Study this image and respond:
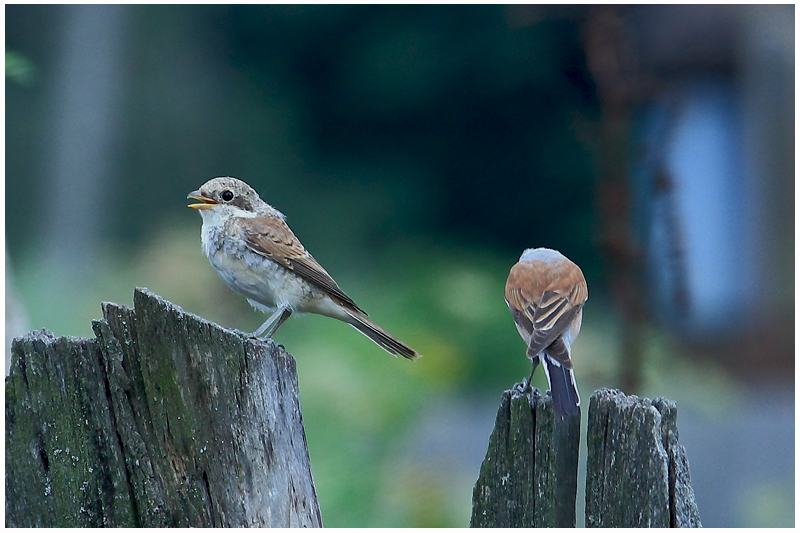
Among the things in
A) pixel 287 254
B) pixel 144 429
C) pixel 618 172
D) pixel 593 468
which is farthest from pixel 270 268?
pixel 593 468

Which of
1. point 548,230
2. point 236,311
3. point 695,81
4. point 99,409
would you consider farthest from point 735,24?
point 99,409

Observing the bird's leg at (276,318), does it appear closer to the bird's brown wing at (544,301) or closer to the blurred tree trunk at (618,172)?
the bird's brown wing at (544,301)

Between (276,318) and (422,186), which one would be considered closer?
(276,318)

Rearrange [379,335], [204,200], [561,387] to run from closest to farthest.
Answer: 1. [561,387]
2. [379,335]
3. [204,200]

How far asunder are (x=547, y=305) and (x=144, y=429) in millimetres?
1643

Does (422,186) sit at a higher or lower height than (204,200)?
higher

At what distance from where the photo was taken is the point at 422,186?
777cm

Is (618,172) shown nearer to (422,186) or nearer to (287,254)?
(287,254)

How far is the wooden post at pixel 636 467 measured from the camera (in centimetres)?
196

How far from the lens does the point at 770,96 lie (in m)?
6.45

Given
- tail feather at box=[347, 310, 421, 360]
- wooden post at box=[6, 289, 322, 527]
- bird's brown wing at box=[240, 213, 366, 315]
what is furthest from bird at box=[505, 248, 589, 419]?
wooden post at box=[6, 289, 322, 527]

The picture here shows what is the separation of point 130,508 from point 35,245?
21.2 feet

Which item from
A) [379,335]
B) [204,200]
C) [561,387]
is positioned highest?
[204,200]

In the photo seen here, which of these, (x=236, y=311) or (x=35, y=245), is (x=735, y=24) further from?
(x=35, y=245)
